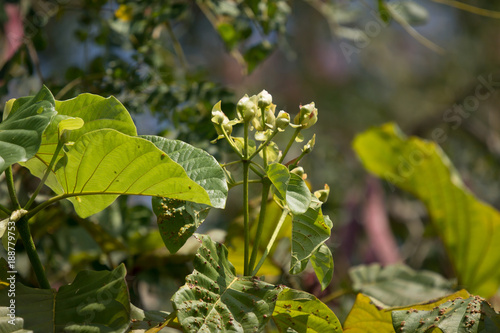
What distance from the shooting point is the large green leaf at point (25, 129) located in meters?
0.42

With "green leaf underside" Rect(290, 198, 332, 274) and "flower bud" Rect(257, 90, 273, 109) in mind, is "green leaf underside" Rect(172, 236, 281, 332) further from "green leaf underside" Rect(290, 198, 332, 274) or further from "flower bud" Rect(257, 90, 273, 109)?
"flower bud" Rect(257, 90, 273, 109)

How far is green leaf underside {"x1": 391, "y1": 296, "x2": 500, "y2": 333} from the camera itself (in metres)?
0.52

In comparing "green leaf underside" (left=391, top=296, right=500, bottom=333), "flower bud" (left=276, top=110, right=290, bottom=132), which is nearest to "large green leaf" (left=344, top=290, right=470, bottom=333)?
"green leaf underside" (left=391, top=296, right=500, bottom=333)

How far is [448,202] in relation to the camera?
1304mm

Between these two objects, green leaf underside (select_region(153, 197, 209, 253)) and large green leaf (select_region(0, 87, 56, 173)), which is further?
green leaf underside (select_region(153, 197, 209, 253))

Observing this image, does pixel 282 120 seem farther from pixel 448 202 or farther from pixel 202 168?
pixel 448 202

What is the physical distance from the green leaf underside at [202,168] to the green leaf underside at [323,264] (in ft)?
0.43

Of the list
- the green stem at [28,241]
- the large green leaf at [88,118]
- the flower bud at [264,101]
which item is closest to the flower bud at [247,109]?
the flower bud at [264,101]

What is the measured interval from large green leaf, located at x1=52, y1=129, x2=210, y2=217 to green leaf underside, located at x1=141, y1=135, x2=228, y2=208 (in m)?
0.02

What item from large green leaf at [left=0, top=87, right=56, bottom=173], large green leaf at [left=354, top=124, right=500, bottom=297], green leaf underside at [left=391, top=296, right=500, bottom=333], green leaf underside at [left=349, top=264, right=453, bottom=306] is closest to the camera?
large green leaf at [left=0, top=87, right=56, bottom=173]

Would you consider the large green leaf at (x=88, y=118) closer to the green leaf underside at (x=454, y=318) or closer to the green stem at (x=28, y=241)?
the green stem at (x=28, y=241)

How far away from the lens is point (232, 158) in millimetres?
1073

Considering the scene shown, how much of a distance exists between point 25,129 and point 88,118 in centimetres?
8

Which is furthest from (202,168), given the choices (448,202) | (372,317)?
(448,202)
